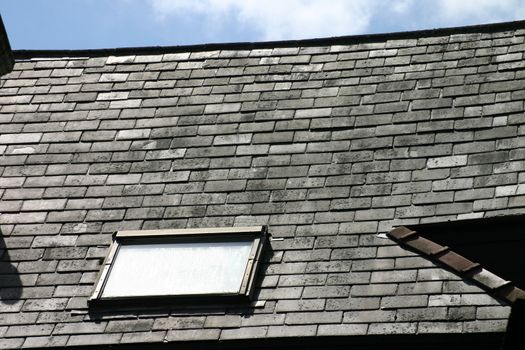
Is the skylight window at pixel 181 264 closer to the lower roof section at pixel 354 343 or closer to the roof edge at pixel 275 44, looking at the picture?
the lower roof section at pixel 354 343

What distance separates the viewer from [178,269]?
27.3 ft

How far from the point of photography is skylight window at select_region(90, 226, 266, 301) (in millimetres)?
8094

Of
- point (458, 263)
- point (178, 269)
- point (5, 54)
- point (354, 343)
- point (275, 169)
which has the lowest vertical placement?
point (354, 343)

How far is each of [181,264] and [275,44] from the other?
344 centimetres

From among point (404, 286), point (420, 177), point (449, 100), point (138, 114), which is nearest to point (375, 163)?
point (420, 177)

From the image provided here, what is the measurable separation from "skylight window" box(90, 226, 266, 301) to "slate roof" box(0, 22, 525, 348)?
14 cm

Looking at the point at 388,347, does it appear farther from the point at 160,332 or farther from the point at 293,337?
the point at 160,332

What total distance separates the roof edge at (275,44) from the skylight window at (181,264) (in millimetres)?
3051

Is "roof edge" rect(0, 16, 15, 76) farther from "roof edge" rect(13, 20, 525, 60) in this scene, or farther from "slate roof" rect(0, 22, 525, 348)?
"roof edge" rect(13, 20, 525, 60)

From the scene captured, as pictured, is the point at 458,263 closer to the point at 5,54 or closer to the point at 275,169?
the point at 275,169

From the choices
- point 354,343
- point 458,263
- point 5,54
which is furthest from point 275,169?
point 5,54

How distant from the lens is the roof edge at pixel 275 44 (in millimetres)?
10578

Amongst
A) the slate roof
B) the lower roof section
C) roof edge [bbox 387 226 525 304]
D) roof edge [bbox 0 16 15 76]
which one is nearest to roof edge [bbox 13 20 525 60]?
the slate roof

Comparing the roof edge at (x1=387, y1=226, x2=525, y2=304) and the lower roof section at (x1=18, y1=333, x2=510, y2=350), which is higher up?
the roof edge at (x1=387, y1=226, x2=525, y2=304)
